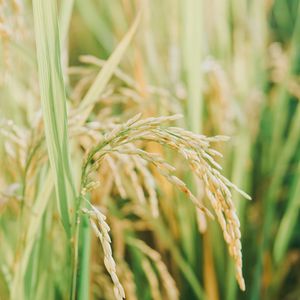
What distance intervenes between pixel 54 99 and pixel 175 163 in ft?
2.17

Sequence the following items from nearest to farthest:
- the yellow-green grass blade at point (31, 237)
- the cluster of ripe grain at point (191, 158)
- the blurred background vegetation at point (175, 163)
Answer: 1. the cluster of ripe grain at point (191, 158)
2. the yellow-green grass blade at point (31, 237)
3. the blurred background vegetation at point (175, 163)

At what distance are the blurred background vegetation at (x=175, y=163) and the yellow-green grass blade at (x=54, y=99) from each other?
91mm

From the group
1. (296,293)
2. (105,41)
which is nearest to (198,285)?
(296,293)

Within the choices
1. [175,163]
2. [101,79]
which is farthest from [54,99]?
[175,163]

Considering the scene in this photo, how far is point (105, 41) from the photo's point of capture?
1.69m

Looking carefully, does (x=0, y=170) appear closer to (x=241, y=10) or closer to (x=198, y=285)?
(x=198, y=285)

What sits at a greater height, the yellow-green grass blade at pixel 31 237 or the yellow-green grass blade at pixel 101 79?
the yellow-green grass blade at pixel 101 79

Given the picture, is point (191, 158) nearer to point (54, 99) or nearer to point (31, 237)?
point (54, 99)

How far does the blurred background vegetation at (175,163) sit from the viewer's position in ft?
3.34

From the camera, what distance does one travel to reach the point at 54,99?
0.77 m

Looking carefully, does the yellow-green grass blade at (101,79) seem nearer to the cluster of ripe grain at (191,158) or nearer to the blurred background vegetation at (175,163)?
the blurred background vegetation at (175,163)

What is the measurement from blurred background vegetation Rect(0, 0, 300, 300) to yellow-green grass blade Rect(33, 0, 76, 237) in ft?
0.30

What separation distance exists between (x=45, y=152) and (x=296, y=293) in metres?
0.72

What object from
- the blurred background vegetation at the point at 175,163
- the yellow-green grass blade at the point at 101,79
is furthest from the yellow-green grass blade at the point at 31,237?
the yellow-green grass blade at the point at 101,79
